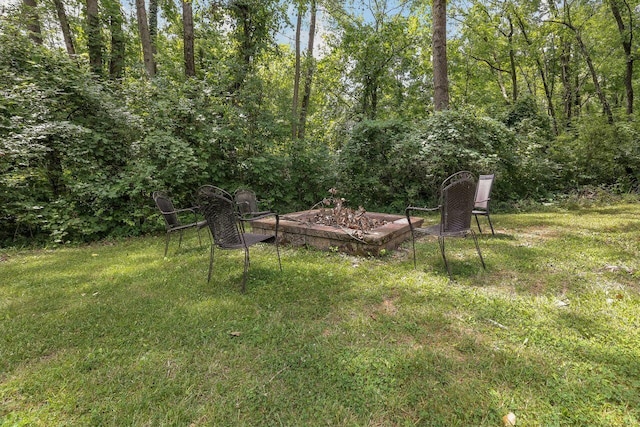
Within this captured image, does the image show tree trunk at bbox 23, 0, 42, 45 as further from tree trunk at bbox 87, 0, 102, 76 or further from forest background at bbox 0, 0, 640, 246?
tree trunk at bbox 87, 0, 102, 76

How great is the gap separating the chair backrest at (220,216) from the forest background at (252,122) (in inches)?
128

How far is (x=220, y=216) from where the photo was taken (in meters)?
2.83

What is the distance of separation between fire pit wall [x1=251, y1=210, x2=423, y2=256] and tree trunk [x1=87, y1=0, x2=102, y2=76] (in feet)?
22.2

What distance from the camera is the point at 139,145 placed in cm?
581

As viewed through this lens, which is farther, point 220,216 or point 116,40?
point 116,40

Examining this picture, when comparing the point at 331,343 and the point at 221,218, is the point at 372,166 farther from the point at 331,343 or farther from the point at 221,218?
the point at 331,343

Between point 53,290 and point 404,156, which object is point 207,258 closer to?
point 53,290

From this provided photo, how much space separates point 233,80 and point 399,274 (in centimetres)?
724

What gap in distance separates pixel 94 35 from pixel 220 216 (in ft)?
26.1

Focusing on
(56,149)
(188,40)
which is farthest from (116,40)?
(56,149)

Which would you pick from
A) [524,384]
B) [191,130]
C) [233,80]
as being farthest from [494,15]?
[524,384]

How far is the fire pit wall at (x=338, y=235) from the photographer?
12.3 ft

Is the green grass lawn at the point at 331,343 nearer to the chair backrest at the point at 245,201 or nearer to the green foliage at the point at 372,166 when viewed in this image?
the chair backrest at the point at 245,201

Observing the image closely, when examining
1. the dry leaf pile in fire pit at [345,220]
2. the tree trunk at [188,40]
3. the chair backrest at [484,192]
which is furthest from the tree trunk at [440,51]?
the tree trunk at [188,40]
